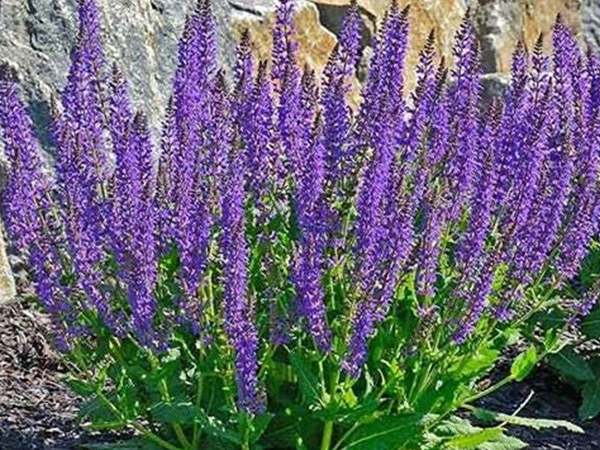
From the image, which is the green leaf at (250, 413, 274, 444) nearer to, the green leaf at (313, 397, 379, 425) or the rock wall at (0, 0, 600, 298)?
the green leaf at (313, 397, 379, 425)

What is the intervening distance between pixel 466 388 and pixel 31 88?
3031mm

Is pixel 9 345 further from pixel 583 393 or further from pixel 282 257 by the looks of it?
pixel 583 393

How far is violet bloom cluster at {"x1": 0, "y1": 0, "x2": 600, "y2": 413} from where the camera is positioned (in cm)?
374

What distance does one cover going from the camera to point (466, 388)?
439 cm

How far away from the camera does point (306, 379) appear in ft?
12.9

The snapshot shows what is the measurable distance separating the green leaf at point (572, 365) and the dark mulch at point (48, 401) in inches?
11.9

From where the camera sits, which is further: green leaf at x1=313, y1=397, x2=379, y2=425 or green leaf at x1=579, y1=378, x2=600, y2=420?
green leaf at x1=579, y1=378, x2=600, y2=420

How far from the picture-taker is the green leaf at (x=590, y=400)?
537 centimetres

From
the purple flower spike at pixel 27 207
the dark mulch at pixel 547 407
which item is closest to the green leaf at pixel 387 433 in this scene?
the purple flower spike at pixel 27 207

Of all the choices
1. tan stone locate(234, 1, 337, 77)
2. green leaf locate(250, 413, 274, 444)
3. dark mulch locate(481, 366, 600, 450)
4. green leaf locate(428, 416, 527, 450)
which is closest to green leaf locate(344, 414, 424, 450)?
green leaf locate(428, 416, 527, 450)

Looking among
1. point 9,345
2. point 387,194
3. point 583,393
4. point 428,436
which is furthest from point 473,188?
point 9,345

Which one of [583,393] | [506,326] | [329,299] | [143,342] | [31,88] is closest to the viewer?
[143,342]


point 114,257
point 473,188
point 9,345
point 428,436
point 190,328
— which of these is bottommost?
point 9,345

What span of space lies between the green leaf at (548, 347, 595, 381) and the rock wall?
1626 millimetres
